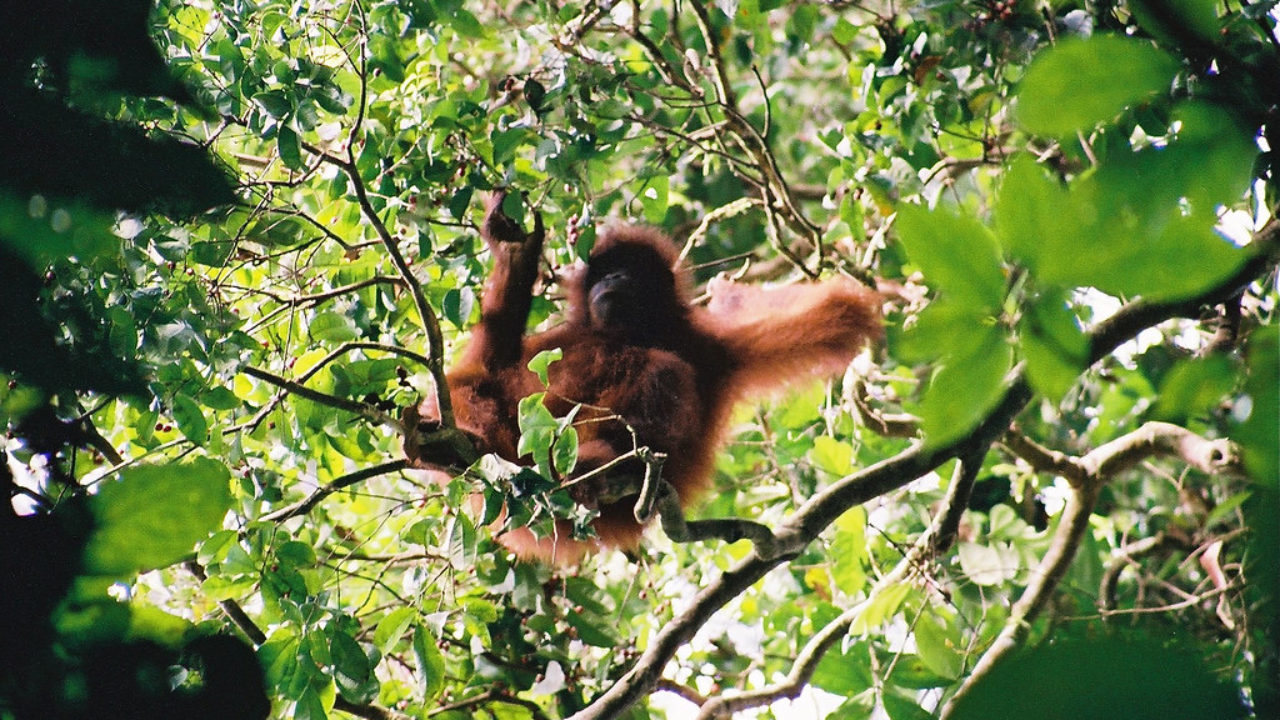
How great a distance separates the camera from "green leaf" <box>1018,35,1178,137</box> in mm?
771

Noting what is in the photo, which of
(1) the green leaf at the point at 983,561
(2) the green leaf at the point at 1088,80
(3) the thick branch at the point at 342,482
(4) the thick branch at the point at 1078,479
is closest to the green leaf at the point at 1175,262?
(2) the green leaf at the point at 1088,80

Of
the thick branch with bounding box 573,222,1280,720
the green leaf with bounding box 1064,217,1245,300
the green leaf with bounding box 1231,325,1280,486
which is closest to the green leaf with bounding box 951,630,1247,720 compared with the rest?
the green leaf with bounding box 1231,325,1280,486

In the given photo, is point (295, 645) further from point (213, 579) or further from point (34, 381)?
point (34, 381)

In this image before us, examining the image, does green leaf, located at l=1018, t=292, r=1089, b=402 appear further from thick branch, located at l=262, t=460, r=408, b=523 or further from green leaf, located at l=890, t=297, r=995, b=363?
thick branch, located at l=262, t=460, r=408, b=523

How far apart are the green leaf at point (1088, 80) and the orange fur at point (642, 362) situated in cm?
273

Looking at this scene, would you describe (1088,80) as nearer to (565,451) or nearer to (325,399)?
(565,451)

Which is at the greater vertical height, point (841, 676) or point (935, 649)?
point (935, 649)

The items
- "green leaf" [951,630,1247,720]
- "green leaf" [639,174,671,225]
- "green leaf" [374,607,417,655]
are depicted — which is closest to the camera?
"green leaf" [951,630,1247,720]

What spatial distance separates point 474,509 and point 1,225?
11.4 feet

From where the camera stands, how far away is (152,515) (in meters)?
0.76

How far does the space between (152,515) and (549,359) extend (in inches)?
86.4

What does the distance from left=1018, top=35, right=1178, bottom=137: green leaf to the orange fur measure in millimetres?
2728

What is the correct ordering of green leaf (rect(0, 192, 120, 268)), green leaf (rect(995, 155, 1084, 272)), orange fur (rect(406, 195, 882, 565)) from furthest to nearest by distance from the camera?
orange fur (rect(406, 195, 882, 565)) → green leaf (rect(995, 155, 1084, 272)) → green leaf (rect(0, 192, 120, 268))

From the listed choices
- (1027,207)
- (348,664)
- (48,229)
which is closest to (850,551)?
(348,664)
